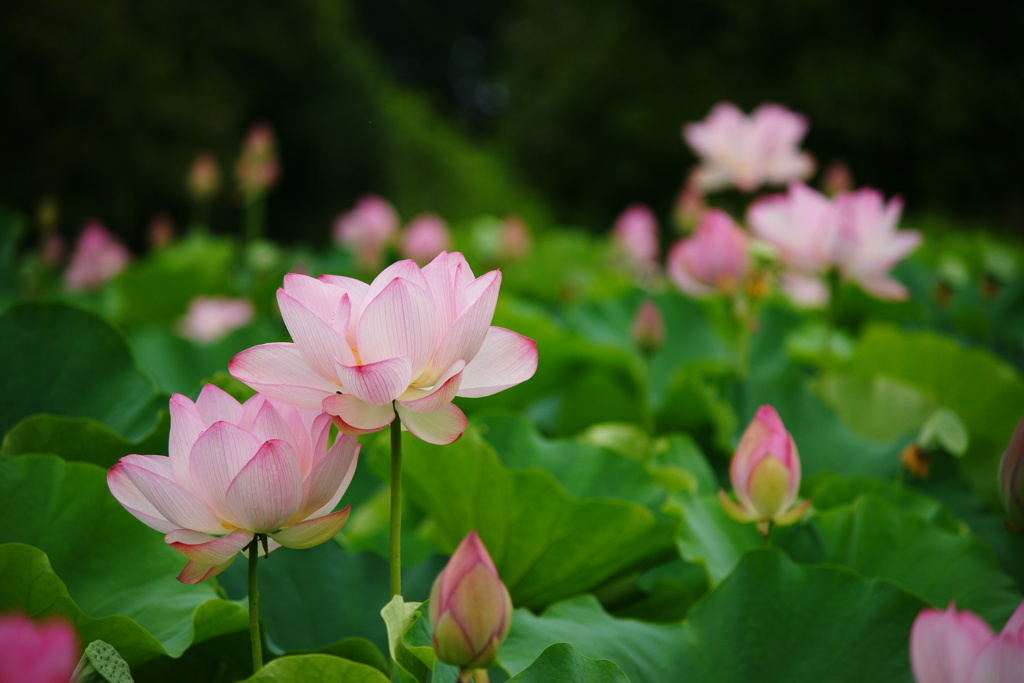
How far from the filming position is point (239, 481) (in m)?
0.43

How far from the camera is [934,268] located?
234 cm

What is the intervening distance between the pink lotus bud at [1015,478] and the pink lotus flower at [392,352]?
0.35 metres

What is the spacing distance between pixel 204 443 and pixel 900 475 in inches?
30.4

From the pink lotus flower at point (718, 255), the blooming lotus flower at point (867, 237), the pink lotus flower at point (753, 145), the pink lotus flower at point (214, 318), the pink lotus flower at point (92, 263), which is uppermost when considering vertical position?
the pink lotus flower at point (753, 145)

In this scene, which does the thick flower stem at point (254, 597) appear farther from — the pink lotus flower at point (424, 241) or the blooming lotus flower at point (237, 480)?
the pink lotus flower at point (424, 241)

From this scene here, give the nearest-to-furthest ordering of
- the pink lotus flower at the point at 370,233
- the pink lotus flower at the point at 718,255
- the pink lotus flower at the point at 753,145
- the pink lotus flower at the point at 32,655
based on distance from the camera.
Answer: the pink lotus flower at the point at 32,655 → the pink lotus flower at the point at 718,255 → the pink lotus flower at the point at 753,145 → the pink lotus flower at the point at 370,233

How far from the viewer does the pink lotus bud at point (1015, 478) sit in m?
0.56

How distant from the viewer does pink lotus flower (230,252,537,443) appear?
1.43 ft

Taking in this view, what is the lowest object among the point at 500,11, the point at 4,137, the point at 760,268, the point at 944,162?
the point at 4,137

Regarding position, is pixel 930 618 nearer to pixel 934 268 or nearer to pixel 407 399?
pixel 407 399

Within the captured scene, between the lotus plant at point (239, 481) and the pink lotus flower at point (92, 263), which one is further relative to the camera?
the pink lotus flower at point (92, 263)

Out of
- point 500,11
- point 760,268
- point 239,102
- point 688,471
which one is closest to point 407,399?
point 688,471

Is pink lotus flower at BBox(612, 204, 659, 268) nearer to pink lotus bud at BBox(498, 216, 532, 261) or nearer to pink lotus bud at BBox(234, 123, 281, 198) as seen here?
pink lotus bud at BBox(498, 216, 532, 261)

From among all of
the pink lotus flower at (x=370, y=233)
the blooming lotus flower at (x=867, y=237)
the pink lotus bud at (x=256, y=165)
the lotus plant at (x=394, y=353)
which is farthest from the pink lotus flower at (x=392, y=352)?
the pink lotus bud at (x=256, y=165)
